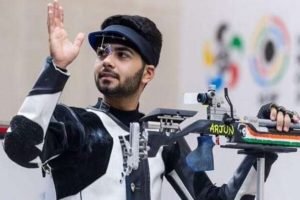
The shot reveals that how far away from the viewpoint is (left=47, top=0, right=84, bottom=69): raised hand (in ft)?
6.26

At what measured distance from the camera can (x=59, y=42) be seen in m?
1.92

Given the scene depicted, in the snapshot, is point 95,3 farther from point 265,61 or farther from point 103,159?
point 103,159

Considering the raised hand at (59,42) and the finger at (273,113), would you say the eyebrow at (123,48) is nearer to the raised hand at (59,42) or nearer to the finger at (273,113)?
the raised hand at (59,42)

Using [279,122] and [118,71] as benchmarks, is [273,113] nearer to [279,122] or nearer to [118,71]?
[279,122]

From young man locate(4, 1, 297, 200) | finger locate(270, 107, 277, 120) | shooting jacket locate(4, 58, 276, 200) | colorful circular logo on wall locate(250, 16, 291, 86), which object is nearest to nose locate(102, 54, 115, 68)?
young man locate(4, 1, 297, 200)

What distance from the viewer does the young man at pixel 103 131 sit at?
6.23 ft

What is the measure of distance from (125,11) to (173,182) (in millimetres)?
1363

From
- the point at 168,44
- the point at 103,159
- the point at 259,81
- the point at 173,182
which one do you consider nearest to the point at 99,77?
the point at 103,159

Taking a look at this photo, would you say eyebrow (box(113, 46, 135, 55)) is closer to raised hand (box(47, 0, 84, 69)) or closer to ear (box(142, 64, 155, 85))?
ear (box(142, 64, 155, 85))

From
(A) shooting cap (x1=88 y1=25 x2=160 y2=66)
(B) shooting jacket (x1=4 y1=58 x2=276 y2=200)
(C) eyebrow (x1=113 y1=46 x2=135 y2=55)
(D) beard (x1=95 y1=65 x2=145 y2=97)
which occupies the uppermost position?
(A) shooting cap (x1=88 y1=25 x2=160 y2=66)

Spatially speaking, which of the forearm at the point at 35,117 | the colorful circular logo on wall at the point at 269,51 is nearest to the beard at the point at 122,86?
the forearm at the point at 35,117

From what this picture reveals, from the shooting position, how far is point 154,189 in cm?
226

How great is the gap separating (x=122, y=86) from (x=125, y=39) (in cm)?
13

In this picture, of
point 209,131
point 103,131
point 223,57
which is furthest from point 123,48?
point 223,57
